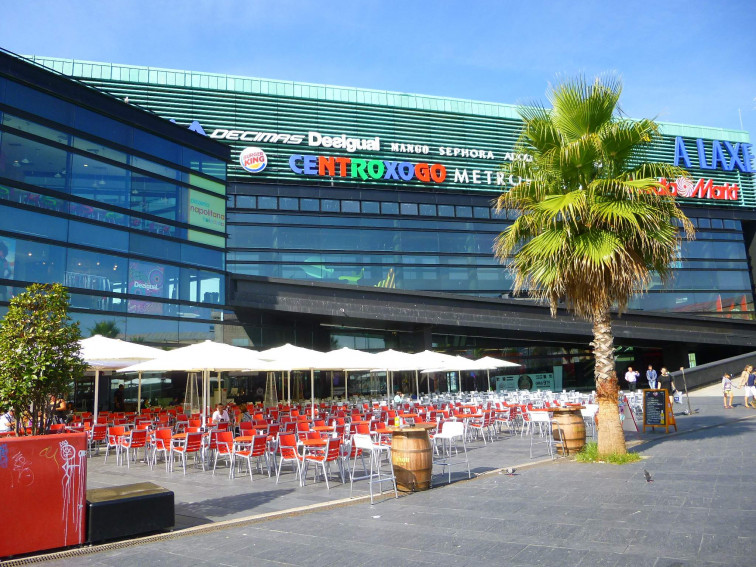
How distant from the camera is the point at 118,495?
6805mm

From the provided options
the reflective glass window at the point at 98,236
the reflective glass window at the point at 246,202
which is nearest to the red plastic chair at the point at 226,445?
the reflective glass window at the point at 98,236

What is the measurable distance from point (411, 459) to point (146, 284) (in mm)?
17155

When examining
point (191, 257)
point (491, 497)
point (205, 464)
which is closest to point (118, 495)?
point (491, 497)

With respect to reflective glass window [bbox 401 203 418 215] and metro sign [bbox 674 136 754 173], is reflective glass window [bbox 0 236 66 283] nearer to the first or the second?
reflective glass window [bbox 401 203 418 215]

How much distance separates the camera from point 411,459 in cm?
890

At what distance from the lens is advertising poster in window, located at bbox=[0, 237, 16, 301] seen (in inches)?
717

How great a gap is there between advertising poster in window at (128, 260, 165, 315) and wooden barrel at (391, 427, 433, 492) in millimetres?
16356

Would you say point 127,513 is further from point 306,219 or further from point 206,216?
point 306,219

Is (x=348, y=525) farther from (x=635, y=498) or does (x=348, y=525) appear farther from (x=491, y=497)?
(x=635, y=498)

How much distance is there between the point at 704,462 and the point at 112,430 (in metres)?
12.1

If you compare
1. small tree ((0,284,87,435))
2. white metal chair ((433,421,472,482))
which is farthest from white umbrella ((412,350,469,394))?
small tree ((0,284,87,435))

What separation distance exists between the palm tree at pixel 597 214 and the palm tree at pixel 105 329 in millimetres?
15570

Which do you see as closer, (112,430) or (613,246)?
(613,246)

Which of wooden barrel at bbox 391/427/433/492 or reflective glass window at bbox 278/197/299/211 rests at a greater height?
reflective glass window at bbox 278/197/299/211
